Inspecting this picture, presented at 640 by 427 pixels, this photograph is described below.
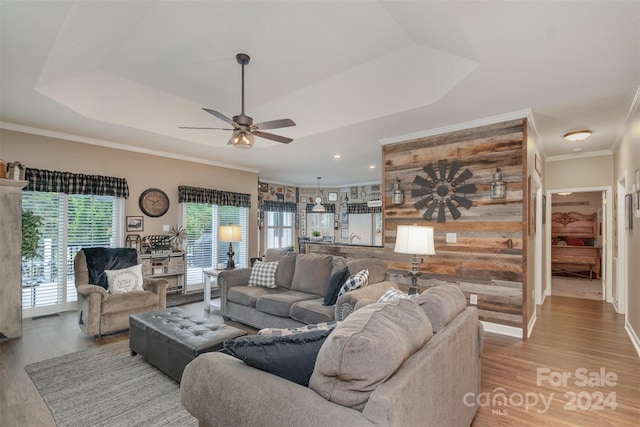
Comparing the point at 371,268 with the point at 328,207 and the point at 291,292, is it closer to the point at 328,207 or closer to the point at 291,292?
the point at 291,292

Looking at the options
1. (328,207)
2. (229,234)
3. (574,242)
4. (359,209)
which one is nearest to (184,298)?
(229,234)

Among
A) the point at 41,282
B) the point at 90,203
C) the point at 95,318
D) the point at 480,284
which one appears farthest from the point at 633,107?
the point at 41,282

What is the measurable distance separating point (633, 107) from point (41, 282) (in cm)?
797

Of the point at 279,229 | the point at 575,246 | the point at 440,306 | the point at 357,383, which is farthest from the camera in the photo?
the point at 279,229

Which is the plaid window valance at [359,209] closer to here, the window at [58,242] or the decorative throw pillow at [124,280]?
the window at [58,242]

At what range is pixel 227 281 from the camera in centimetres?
452

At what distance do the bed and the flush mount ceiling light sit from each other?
16.8 ft

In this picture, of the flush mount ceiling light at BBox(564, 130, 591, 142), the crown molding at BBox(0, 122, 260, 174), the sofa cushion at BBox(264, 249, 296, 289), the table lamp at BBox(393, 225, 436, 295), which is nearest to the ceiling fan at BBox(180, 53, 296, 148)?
the table lamp at BBox(393, 225, 436, 295)

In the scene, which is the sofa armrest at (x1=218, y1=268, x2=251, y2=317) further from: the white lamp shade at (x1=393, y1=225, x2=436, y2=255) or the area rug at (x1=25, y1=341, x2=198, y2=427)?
the white lamp shade at (x1=393, y1=225, x2=436, y2=255)

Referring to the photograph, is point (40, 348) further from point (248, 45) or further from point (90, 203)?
point (248, 45)

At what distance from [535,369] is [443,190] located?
2.33 m

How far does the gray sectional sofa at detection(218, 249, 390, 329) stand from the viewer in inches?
138

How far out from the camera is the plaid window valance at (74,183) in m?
4.46

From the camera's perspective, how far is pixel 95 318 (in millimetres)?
3674
